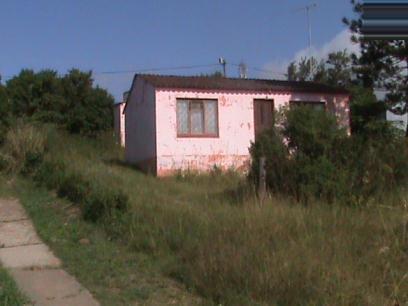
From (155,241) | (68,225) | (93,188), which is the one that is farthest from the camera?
(93,188)

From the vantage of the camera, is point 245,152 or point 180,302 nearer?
point 180,302

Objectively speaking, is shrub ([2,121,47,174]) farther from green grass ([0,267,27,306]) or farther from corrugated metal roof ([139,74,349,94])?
green grass ([0,267,27,306])

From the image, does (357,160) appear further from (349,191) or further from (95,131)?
(95,131)

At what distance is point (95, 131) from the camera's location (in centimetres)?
3631

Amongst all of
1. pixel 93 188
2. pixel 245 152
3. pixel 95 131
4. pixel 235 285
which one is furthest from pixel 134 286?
pixel 95 131

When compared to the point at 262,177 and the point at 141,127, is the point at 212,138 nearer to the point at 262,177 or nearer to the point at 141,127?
the point at 141,127

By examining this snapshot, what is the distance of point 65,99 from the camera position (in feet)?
120

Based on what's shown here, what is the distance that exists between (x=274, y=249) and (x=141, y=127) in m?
15.5

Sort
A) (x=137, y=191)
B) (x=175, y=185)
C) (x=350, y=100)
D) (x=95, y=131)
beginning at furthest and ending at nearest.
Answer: (x=95, y=131) → (x=350, y=100) → (x=175, y=185) → (x=137, y=191)

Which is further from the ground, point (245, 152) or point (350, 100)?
point (350, 100)

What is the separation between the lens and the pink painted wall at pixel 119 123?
3344 centimetres

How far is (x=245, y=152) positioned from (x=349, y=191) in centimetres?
1062

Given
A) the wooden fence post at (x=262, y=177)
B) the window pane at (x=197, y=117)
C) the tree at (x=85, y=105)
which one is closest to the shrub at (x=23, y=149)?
the window pane at (x=197, y=117)

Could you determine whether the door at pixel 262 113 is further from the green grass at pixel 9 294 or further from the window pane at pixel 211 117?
the green grass at pixel 9 294
